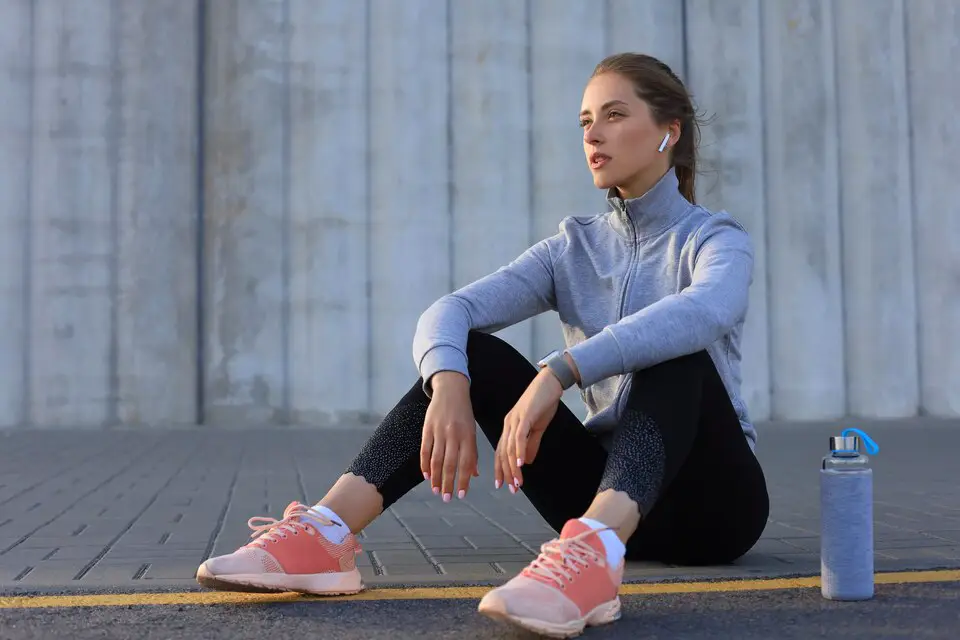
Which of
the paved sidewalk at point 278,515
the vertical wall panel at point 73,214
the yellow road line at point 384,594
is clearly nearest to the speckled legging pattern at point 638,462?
the yellow road line at point 384,594

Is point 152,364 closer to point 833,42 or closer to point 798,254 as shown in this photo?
point 798,254

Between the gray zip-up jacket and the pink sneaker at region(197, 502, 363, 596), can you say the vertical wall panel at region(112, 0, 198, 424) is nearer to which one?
the gray zip-up jacket

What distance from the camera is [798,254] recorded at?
28.0 feet

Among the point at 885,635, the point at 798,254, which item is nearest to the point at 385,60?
the point at 798,254

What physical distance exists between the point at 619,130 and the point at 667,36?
6687 mm

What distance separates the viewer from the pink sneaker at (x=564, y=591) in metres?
1.70

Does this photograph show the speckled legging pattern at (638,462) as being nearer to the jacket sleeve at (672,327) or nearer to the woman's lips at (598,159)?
the jacket sleeve at (672,327)

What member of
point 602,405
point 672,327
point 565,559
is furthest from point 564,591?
point 602,405

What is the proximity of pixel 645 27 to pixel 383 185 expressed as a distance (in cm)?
254

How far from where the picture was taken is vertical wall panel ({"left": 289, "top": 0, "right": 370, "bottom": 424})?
26.4 feet

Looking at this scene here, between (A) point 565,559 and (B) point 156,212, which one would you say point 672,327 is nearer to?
(A) point 565,559

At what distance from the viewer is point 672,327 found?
2.00 meters

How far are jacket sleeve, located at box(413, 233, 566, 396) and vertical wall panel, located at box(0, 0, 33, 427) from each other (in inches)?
245

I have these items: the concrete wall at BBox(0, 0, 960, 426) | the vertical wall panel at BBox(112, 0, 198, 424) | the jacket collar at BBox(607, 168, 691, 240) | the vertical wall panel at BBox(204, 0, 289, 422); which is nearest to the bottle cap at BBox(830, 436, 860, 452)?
the jacket collar at BBox(607, 168, 691, 240)
